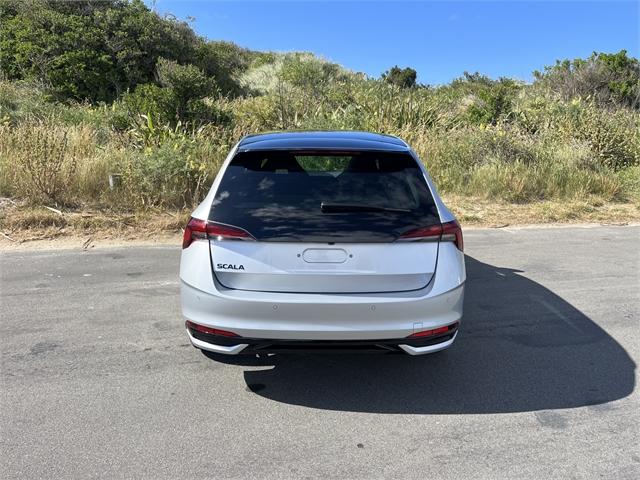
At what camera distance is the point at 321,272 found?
298 cm

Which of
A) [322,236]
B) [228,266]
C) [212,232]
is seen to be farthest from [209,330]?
[322,236]

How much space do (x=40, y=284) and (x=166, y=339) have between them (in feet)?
7.20

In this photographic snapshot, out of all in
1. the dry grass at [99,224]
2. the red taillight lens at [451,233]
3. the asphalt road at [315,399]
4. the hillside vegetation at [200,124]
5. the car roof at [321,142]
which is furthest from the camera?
the hillside vegetation at [200,124]

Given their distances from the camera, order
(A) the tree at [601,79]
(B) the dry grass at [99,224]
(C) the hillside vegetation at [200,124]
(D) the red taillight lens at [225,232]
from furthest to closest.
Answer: (A) the tree at [601,79]
(C) the hillside vegetation at [200,124]
(B) the dry grass at [99,224]
(D) the red taillight lens at [225,232]

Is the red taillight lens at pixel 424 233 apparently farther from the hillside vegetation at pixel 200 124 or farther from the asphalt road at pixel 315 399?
the hillside vegetation at pixel 200 124

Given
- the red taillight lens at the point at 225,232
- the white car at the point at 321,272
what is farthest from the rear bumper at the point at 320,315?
the red taillight lens at the point at 225,232

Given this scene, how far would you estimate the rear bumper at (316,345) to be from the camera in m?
2.99

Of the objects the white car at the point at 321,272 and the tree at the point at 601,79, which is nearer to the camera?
the white car at the point at 321,272

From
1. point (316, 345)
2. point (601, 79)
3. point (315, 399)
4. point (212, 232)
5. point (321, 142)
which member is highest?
point (601, 79)

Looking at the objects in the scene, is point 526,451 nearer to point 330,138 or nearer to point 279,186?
point 279,186

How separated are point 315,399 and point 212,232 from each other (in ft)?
4.09

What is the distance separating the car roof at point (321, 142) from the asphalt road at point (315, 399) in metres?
1.55

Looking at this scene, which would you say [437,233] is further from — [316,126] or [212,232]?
[316,126]

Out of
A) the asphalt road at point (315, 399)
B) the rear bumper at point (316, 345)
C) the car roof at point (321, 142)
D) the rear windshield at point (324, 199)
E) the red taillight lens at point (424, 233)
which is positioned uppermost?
the car roof at point (321, 142)
